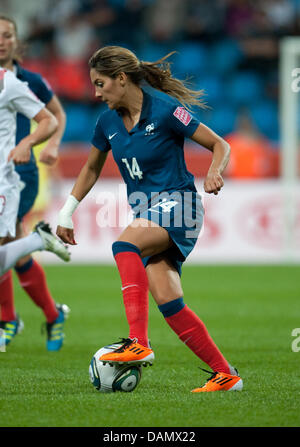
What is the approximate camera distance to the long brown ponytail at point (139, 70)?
4176 millimetres

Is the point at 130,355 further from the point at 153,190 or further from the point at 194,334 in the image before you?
the point at 153,190

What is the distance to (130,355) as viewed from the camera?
388 cm

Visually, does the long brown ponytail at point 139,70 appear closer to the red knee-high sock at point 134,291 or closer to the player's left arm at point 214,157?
the player's left arm at point 214,157

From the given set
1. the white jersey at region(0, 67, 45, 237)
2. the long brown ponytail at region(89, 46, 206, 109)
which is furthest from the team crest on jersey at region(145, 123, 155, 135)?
the white jersey at region(0, 67, 45, 237)

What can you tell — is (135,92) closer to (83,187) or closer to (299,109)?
(83,187)

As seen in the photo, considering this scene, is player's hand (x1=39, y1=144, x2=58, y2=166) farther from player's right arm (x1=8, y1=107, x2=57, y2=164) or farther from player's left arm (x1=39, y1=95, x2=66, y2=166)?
player's right arm (x1=8, y1=107, x2=57, y2=164)

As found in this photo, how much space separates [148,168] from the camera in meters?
4.23

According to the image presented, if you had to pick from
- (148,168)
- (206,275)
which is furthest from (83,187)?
(206,275)

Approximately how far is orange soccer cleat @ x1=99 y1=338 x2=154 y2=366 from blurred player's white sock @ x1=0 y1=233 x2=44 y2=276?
3.83 ft

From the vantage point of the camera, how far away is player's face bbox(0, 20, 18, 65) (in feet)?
17.2

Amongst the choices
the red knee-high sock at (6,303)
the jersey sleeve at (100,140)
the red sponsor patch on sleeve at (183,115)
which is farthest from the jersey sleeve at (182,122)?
the red knee-high sock at (6,303)

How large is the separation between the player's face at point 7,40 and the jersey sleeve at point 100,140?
1.19m

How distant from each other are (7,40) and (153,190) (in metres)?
1.67
